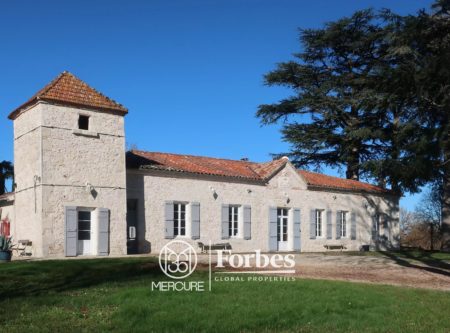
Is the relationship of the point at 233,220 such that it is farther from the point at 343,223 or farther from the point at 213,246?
the point at 343,223

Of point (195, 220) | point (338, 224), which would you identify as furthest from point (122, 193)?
point (338, 224)

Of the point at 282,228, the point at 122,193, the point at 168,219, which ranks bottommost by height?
the point at 282,228

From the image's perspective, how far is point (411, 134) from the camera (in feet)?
87.8

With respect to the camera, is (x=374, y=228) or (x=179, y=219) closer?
(x=179, y=219)

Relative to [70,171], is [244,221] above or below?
below

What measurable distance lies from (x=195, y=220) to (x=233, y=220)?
223 centimetres

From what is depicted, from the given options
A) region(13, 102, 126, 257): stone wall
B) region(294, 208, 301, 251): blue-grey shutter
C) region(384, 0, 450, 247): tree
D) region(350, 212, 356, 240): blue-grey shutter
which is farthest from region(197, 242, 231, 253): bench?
region(384, 0, 450, 247): tree

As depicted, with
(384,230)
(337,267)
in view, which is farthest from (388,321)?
(384,230)

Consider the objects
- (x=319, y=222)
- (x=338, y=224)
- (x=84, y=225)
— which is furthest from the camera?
(x=338, y=224)

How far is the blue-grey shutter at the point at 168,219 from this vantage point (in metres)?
20.0

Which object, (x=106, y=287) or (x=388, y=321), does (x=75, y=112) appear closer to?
(x=106, y=287)

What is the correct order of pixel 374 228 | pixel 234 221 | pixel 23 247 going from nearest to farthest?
pixel 23 247
pixel 234 221
pixel 374 228

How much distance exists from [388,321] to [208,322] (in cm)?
273

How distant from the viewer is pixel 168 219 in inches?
792
